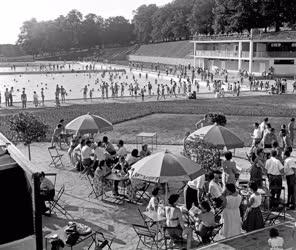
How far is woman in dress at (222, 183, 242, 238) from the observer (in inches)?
319

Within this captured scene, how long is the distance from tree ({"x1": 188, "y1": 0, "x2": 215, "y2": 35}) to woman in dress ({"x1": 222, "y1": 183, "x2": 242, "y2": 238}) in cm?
8082

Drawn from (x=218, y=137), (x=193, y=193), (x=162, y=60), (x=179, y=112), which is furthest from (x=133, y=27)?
(x=193, y=193)

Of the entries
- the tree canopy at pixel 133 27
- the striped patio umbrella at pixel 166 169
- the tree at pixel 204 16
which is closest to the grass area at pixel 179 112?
the striped patio umbrella at pixel 166 169

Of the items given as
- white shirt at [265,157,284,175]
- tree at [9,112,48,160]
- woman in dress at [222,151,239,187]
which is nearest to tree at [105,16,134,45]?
tree at [9,112,48,160]

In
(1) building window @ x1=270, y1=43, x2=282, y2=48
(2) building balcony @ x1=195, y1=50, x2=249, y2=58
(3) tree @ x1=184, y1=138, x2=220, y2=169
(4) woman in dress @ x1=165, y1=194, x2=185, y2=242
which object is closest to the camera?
(4) woman in dress @ x1=165, y1=194, x2=185, y2=242

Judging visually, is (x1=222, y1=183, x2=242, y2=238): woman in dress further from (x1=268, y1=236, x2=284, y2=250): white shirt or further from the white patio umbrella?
(x1=268, y1=236, x2=284, y2=250): white shirt

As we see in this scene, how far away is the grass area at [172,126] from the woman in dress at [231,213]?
1031 cm

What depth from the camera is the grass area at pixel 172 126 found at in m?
20.2

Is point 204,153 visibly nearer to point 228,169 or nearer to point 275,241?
point 228,169

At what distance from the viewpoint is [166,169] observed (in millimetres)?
8820

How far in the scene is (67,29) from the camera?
5468 inches

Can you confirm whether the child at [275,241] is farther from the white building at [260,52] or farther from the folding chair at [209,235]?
the white building at [260,52]

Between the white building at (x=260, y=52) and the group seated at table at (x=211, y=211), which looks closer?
the group seated at table at (x=211, y=211)

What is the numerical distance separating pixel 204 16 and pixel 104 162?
263 ft
